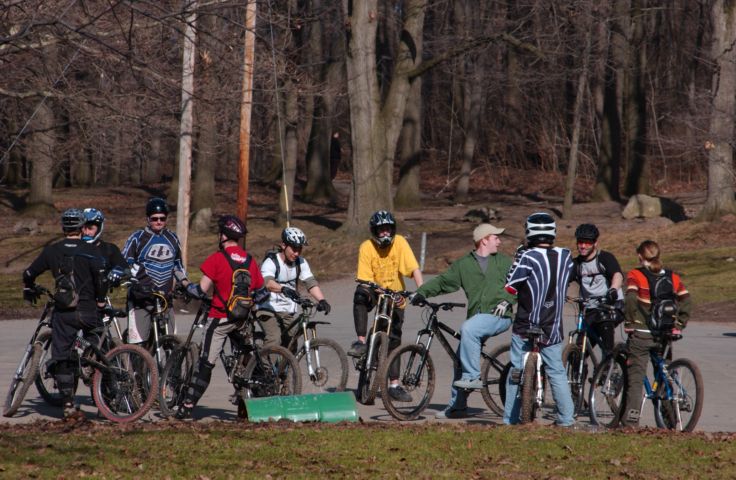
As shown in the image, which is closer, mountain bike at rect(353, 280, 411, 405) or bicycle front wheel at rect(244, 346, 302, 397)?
bicycle front wheel at rect(244, 346, 302, 397)

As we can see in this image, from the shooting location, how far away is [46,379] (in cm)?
1182

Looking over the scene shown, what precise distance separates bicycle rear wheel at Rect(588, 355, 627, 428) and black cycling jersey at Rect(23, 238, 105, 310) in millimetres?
4242

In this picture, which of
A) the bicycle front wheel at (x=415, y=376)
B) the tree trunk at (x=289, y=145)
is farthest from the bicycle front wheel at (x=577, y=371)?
the tree trunk at (x=289, y=145)

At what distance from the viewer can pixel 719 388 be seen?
1379 cm

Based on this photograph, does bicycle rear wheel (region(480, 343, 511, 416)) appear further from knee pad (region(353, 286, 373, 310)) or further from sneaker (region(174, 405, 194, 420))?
sneaker (region(174, 405, 194, 420))

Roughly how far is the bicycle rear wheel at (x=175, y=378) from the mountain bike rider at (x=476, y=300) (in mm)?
2035

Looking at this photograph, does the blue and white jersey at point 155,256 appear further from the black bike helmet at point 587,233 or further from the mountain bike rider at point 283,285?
the black bike helmet at point 587,233

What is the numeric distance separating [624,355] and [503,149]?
5005 cm

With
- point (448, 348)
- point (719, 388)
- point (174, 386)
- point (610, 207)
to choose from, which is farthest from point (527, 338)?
point (610, 207)

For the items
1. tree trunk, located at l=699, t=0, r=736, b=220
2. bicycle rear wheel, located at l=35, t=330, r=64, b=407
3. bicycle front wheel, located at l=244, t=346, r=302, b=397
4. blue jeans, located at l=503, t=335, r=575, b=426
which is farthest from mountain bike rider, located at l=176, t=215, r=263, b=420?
tree trunk, located at l=699, t=0, r=736, b=220

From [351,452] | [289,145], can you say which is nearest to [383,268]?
[351,452]

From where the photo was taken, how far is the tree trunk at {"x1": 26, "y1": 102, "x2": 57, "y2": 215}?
29.6m

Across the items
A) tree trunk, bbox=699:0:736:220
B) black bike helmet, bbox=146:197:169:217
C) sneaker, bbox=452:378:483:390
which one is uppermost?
tree trunk, bbox=699:0:736:220

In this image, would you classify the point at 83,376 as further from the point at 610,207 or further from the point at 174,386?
the point at 610,207
